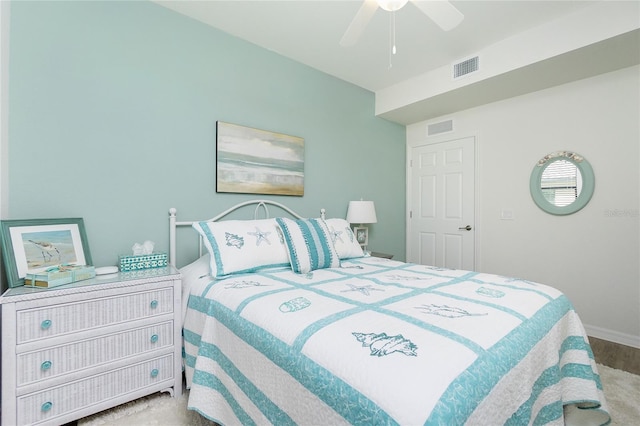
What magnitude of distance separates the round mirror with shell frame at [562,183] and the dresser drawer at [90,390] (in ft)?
11.5

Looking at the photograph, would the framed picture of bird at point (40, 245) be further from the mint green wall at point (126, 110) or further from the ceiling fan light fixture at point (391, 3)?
Answer: the ceiling fan light fixture at point (391, 3)

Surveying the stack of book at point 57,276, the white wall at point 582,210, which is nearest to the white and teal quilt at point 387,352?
the stack of book at point 57,276

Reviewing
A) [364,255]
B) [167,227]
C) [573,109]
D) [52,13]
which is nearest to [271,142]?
[167,227]

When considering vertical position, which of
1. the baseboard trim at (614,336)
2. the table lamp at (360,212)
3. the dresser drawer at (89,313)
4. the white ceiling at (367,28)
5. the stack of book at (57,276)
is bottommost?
the baseboard trim at (614,336)

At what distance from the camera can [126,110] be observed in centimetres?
212

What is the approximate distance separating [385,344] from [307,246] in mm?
1252

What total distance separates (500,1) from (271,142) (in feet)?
6.72

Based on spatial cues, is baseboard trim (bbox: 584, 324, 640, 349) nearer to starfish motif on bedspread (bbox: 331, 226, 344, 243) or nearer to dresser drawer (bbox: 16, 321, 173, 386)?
starfish motif on bedspread (bbox: 331, 226, 344, 243)

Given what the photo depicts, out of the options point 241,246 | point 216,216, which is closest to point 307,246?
point 241,246

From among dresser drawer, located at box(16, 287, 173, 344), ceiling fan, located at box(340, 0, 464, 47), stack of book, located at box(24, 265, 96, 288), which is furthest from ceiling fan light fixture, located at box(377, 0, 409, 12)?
stack of book, located at box(24, 265, 96, 288)

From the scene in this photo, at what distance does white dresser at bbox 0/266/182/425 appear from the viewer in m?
1.38

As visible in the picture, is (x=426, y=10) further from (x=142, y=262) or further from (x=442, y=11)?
(x=142, y=262)

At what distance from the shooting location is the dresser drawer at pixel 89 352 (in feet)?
4.60

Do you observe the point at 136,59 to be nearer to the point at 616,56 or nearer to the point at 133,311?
the point at 133,311
